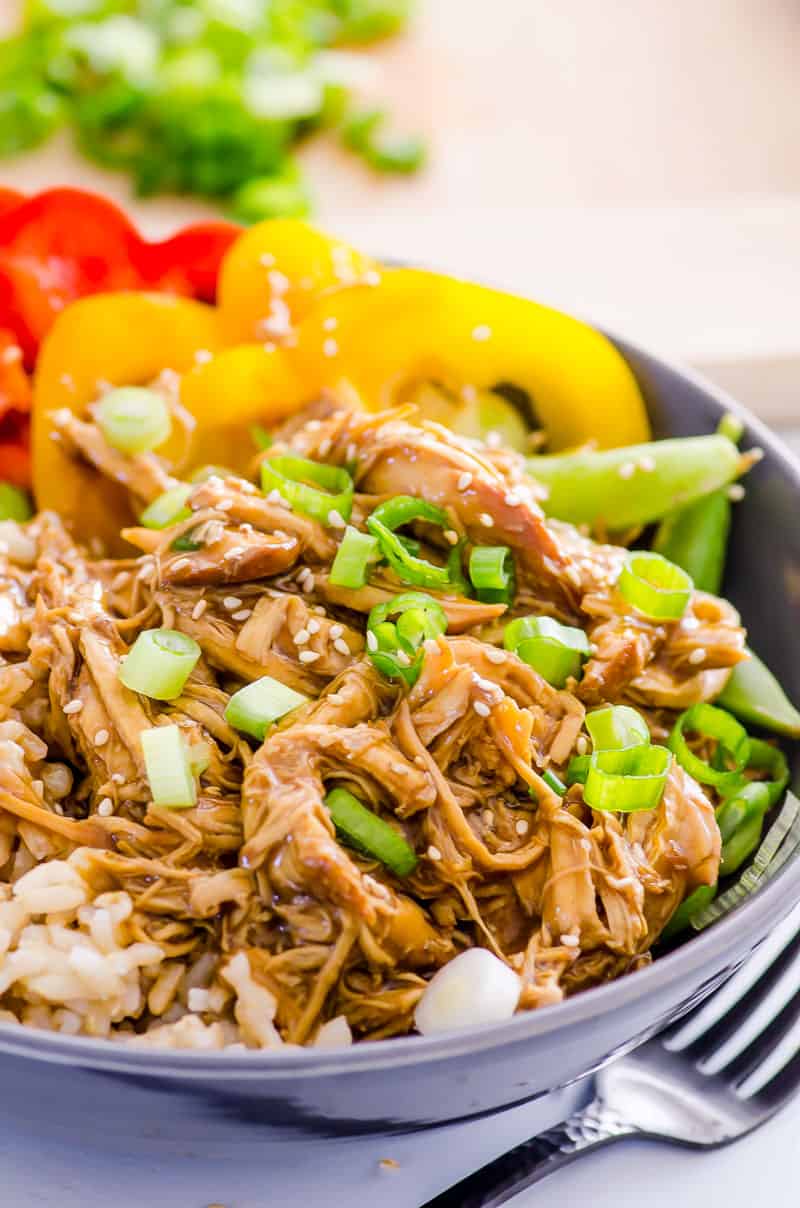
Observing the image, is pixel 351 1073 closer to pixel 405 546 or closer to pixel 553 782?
pixel 553 782

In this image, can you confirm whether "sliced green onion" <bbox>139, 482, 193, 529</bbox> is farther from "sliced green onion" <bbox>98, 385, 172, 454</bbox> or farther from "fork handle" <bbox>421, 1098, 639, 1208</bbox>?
"fork handle" <bbox>421, 1098, 639, 1208</bbox>

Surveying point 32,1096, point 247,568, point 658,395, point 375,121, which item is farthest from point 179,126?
point 32,1096

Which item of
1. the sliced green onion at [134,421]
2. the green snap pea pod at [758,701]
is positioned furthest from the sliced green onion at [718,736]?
the sliced green onion at [134,421]

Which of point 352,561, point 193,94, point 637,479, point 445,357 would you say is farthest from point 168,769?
point 193,94

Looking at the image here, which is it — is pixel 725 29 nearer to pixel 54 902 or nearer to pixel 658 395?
pixel 658 395

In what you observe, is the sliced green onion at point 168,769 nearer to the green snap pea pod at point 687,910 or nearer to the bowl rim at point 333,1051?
the bowl rim at point 333,1051

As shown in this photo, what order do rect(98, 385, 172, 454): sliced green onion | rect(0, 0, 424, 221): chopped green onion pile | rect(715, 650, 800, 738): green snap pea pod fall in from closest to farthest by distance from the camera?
rect(715, 650, 800, 738): green snap pea pod → rect(98, 385, 172, 454): sliced green onion → rect(0, 0, 424, 221): chopped green onion pile

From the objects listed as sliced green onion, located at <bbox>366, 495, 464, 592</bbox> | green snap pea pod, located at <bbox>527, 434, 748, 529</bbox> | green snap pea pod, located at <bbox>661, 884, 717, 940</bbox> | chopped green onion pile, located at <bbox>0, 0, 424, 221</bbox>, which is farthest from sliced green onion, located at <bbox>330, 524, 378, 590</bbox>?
chopped green onion pile, located at <bbox>0, 0, 424, 221</bbox>
